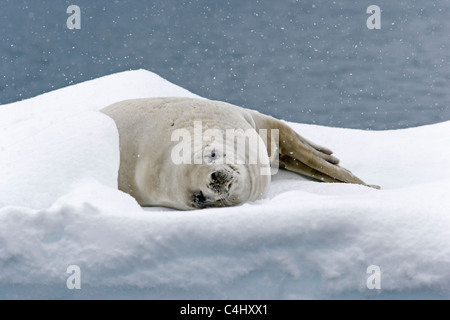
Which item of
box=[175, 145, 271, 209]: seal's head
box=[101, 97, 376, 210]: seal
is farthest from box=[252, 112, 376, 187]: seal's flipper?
box=[175, 145, 271, 209]: seal's head

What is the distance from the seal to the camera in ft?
7.36

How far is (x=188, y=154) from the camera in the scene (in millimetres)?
2320

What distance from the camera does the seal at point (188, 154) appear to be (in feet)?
7.36

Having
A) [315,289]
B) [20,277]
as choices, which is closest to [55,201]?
[20,277]

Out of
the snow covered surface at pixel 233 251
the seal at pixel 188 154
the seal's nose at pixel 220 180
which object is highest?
the seal at pixel 188 154

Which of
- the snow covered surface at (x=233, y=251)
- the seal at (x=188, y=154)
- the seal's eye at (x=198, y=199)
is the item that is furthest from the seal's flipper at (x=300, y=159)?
the snow covered surface at (x=233, y=251)

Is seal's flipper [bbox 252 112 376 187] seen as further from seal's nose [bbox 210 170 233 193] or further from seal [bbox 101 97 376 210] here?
seal's nose [bbox 210 170 233 193]

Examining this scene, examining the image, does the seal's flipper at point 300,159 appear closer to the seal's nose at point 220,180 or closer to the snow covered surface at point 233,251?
the seal's nose at point 220,180

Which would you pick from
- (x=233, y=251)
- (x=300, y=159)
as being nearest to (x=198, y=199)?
(x=233, y=251)

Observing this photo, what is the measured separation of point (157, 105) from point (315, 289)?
4.93 ft

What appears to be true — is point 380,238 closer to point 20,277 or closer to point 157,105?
point 20,277

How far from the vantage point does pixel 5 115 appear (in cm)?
360

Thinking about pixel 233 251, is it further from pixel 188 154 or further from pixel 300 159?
pixel 300 159
